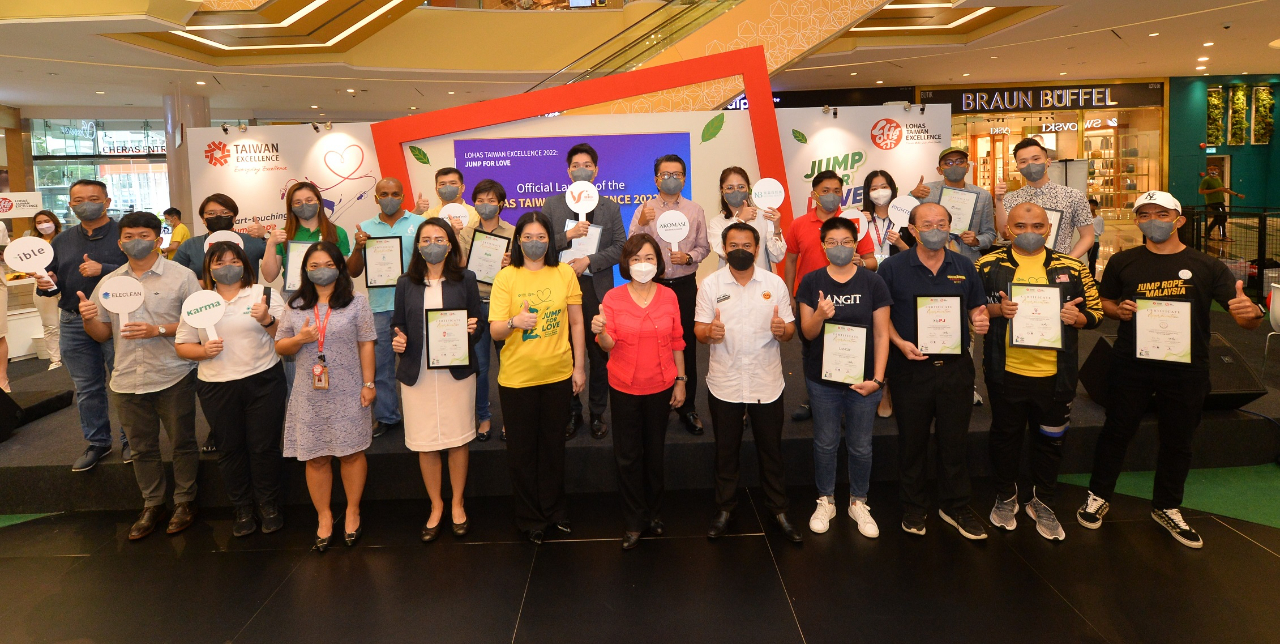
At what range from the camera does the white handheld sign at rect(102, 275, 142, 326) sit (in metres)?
3.27

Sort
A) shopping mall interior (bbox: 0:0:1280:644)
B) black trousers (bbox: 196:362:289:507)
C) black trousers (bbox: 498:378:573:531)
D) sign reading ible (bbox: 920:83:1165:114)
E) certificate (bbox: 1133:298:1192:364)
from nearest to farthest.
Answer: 1. shopping mall interior (bbox: 0:0:1280:644)
2. certificate (bbox: 1133:298:1192:364)
3. black trousers (bbox: 498:378:573:531)
4. black trousers (bbox: 196:362:289:507)
5. sign reading ible (bbox: 920:83:1165:114)

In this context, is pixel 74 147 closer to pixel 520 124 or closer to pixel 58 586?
pixel 520 124

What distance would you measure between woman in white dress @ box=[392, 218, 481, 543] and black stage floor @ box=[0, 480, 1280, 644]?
0.59 meters

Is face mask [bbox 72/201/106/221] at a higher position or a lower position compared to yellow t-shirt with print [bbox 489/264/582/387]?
higher

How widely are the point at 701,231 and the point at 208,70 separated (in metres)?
10.1

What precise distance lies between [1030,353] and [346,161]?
700cm

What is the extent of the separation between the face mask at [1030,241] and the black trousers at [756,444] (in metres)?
1.32

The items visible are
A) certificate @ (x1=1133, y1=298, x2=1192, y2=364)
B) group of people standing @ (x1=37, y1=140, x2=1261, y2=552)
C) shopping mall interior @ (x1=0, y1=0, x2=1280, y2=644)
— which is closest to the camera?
shopping mall interior @ (x1=0, y1=0, x2=1280, y2=644)

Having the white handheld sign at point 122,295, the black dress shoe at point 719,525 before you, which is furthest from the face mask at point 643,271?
the white handheld sign at point 122,295

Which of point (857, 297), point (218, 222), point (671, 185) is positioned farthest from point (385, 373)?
point (857, 297)

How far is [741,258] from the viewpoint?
3123 mm

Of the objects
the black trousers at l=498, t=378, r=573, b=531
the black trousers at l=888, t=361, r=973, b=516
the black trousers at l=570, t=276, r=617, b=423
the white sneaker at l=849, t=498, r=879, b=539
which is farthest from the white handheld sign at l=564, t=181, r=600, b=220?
the white sneaker at l=849, t=498, r=879, b=539

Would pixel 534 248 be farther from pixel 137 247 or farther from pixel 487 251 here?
pixel 137 247

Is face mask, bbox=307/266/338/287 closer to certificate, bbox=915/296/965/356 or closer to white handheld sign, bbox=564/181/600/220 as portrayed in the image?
white handheld sign, bbox=564/181/600/220
